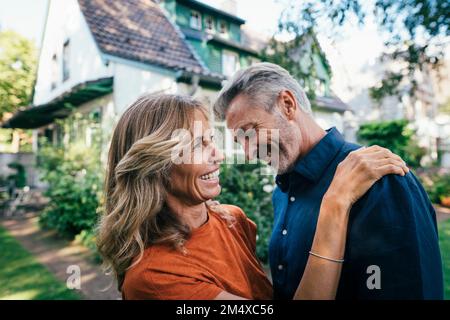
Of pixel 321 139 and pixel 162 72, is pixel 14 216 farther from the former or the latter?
pixel 321 139

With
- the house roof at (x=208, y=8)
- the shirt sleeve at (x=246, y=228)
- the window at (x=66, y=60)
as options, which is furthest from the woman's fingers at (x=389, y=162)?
the window at (x=66, y=60)

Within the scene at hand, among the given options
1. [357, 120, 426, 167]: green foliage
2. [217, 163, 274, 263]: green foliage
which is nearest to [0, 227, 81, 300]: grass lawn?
[217, 163, 274, 263]: green foliage

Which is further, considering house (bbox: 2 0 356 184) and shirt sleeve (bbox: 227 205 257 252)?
house (bbox: 2 0 356 184)

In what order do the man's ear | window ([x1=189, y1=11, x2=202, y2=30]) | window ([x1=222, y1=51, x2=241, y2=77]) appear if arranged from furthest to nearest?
window ([x1=189, y1=11, x2=202, y2=30])
window ([x1=222, y1=51, x2=241, y2=77])
the man's ear

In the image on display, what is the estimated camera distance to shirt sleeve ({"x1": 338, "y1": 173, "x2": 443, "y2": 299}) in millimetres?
1046

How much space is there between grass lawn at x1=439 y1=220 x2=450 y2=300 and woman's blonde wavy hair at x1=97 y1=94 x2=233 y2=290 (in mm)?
4054

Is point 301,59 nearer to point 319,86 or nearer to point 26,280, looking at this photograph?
point 319,86

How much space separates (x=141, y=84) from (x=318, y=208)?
7.64 m

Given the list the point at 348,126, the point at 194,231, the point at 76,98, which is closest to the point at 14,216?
the point at 76,98

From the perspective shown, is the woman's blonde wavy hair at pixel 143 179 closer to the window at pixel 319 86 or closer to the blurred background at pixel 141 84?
the blurred background at pixel 141 84

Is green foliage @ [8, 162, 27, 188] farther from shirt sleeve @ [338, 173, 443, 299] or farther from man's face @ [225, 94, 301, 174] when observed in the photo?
shirt sleeve @ [338, 173, 443, 299]

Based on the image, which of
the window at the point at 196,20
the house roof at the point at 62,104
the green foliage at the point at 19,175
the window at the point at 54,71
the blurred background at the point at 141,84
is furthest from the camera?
the window at the point at 54,71

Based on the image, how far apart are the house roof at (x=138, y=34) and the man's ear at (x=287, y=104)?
673 cm

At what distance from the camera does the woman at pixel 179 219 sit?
3.63ft
